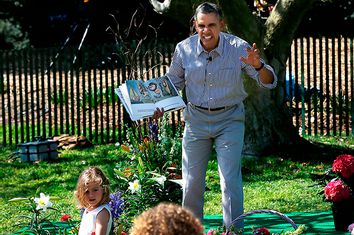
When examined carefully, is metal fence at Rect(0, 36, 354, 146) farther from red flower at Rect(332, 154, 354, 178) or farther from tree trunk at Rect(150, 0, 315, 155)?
red flower at Rect(332, 154, 354, 178)

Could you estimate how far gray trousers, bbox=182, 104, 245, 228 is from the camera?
23.4ft

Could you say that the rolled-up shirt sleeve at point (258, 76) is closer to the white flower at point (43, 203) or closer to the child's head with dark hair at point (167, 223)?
the white flower at point (43, 203)

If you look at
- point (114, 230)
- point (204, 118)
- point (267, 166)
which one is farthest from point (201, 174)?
point (267, 166)

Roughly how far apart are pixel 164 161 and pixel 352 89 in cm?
624

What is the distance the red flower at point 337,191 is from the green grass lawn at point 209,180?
977 mm

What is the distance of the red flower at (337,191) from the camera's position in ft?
25.9

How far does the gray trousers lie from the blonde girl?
4.01ft

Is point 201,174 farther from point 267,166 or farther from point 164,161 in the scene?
point 267,166

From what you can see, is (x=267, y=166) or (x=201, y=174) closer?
(x=201, y=174)

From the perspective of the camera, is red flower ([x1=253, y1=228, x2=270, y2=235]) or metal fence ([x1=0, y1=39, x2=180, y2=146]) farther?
metal fence ([x1=0, y1=39, x2=180, y2=146])

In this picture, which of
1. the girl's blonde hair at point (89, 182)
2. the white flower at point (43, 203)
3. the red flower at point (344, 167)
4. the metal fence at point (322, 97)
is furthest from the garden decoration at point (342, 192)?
the metal fence at point (322, 97)

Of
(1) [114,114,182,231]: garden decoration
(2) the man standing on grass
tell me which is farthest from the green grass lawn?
(2) the man standing on grass

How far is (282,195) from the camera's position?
10.1 meters

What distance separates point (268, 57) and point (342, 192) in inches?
170
